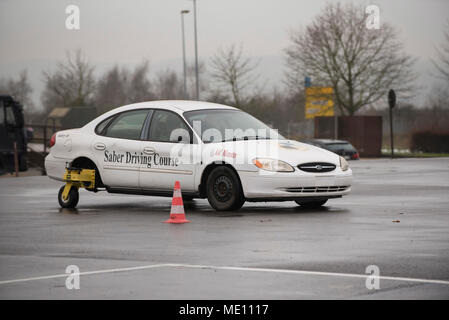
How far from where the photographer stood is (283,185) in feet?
47.1

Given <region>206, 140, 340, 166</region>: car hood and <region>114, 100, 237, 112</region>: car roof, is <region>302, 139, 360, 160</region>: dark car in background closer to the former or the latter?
<region>114, 100, 237, 112</region>: car roof

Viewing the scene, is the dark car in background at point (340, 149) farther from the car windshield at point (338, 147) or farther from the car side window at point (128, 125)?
the car side window at point (128, 125)

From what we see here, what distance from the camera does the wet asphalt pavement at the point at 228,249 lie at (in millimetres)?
7691

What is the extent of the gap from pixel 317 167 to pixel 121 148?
3264mm

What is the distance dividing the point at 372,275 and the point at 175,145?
288 inches

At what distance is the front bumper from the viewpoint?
14352 mm

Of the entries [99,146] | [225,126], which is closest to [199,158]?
[225,126]

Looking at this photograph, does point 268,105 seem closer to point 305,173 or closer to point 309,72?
point 309,72

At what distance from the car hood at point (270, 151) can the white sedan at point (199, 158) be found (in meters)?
A: 0.01

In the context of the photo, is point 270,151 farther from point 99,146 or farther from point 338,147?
point 338,147

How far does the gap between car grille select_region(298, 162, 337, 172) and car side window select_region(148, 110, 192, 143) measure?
1913 millimetres

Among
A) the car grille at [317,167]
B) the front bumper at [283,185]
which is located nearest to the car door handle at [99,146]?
the front bumper at [283,185]

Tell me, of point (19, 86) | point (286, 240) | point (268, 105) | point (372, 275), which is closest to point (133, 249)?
point (286, 240)
